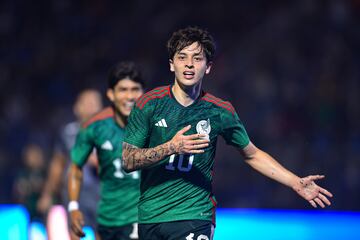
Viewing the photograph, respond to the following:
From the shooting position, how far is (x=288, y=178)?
5.02m

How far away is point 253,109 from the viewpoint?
13.8 metres

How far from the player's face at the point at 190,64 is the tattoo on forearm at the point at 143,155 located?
525 millimetres

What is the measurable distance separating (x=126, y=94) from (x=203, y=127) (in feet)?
5.99

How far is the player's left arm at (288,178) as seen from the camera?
4.96 m

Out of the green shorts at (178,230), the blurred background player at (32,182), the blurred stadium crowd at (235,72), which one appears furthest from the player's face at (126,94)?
the blurred stadium crowd at (235,72)

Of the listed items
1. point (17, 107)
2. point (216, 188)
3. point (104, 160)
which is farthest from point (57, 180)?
point (17, 107)

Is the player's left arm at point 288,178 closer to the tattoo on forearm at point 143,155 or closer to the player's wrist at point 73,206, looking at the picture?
the tattoo on forearm at point 143,155

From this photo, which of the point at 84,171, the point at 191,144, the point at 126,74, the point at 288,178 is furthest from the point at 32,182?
the point at 191,144

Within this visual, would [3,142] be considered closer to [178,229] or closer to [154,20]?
[154,20]

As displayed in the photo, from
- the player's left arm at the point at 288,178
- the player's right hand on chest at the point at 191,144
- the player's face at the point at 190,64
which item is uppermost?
the player's face at the point at 190,64

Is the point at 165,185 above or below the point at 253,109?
below

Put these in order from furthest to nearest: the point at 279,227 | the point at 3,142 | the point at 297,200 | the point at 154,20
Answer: the point at 154,20 < the point at 3,142 < the point at 297,200 < the point at 279,227

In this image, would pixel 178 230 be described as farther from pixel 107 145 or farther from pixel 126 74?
pixel 126 74

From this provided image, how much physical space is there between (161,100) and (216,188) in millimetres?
8712
